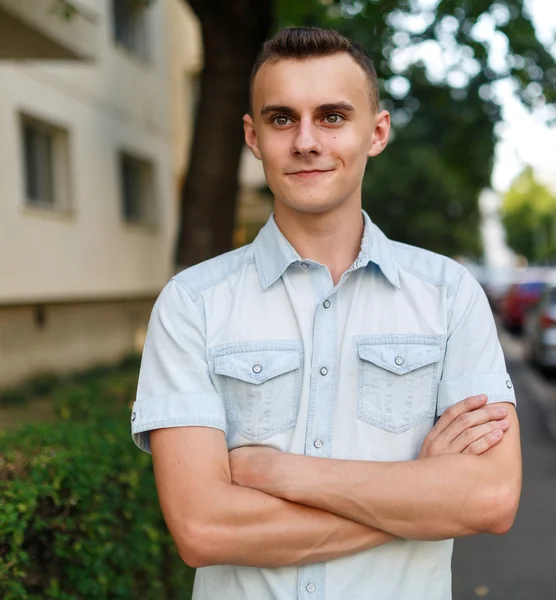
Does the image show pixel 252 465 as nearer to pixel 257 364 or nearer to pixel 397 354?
pixel 257 364

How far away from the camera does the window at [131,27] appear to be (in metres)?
14.6

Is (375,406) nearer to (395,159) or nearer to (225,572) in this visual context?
(225,572)

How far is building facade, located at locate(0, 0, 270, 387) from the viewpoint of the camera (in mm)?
10227

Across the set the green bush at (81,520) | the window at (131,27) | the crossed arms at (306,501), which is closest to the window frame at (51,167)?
the window at (131,27)

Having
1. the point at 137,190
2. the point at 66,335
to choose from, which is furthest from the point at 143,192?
the point at 66,335

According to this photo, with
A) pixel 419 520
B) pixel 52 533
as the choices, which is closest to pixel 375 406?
pixel 419 520

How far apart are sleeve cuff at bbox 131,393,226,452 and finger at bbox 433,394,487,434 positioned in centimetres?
54

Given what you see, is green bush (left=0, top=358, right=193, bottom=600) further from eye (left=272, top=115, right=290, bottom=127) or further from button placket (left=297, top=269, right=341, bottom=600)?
eye (left=272, top=115, right=290, bottom=127)

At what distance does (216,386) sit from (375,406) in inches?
15.8

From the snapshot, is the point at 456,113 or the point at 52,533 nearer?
the point at 52,533

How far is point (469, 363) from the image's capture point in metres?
2.16

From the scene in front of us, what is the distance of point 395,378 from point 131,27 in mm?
14171

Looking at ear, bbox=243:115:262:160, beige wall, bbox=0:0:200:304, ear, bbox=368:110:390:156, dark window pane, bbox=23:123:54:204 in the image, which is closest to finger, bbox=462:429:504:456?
ear, bbox=368:110:390:156

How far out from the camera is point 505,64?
9539 mm
